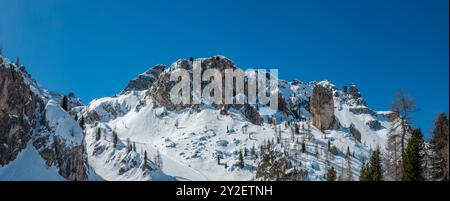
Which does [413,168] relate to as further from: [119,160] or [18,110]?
[119,160]

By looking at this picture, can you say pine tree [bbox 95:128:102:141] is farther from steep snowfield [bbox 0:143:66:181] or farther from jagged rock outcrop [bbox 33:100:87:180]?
steep snowfield [bbox 0:143:66:181]

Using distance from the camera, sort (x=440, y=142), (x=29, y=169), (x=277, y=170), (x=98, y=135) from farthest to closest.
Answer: (x=98, y=135), (x=277, y=170), (x=29, y=169), (x=440, y=142)

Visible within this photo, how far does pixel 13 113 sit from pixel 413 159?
9180 cm

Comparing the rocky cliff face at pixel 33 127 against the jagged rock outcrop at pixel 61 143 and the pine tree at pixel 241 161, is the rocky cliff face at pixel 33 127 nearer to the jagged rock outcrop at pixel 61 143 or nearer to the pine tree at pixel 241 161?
the jagged rock outcrop at pixel 61 143

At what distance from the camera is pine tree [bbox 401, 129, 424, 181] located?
31.5 m

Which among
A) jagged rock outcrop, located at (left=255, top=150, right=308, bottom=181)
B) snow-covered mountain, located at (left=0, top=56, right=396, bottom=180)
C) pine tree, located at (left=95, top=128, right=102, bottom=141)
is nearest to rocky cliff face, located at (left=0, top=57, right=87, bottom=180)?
snow-covered mountain, located at (left=0, top=56, right=396, bottom=180)

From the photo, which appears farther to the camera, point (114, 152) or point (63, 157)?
point (114, 152)

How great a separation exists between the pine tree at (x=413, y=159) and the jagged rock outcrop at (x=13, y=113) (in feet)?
268

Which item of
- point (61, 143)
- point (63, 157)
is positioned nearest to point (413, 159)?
point (63, 157)

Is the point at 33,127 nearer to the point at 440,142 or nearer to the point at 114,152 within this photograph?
the point at 114,152

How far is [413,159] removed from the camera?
3155cm
